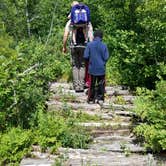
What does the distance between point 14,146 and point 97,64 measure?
311cm

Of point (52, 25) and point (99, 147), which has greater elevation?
point (52, 25)

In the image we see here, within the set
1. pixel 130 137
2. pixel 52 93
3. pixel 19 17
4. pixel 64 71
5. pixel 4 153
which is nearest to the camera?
pixel 4 153

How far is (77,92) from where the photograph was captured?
36.7 feet

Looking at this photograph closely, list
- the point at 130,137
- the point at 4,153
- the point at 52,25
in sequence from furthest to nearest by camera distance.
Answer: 1. the point at 52,25
2. the point at 130,137
3. the point at 4,153

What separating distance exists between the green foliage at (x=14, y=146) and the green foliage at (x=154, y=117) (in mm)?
1840

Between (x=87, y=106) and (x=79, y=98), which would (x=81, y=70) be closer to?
(x=79, y=98)

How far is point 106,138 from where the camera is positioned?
827cm

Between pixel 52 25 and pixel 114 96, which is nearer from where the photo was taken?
pixel 114 96

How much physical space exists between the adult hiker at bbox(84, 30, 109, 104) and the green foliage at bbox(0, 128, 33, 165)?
8.41ft

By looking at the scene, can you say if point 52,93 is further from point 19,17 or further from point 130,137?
point 19,17

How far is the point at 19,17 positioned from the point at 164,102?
14.6m

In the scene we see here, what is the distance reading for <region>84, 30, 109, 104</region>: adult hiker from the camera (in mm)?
10133

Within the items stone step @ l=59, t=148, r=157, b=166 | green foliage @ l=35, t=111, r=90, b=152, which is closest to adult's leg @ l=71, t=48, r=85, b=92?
green foliage @ l=35, t=111, r=90, b=152

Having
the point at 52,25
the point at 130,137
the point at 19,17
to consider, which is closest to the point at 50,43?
the point at 52,25
